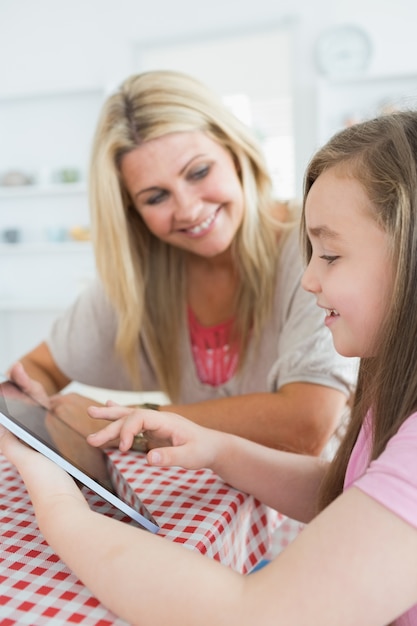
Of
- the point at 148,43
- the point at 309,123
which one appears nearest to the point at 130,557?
the point at 309,123

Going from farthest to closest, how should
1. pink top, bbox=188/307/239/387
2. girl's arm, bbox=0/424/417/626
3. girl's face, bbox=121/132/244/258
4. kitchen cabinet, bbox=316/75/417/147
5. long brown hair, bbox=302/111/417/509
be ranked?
kitchen cabinet, bbox=316/75/417/147
pink top, bbox=188/307/239/387
girl's face, bbox=121/132/244/258
long brown hair, bbox=302/111/417/509
girl's arm, bbox=0/424/417/626

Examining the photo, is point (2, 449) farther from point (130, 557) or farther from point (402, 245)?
point (402, 245)

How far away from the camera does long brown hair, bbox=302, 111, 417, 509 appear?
73cm

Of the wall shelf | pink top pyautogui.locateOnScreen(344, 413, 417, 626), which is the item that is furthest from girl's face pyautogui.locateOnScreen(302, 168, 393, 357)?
the wall shelf

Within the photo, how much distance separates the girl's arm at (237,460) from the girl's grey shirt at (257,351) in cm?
31

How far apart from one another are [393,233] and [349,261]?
61 millimetres

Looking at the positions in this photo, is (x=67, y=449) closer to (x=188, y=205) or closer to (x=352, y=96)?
(x=188, y=205)

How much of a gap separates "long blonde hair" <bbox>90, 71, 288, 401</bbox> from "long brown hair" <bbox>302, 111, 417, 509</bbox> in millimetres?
697

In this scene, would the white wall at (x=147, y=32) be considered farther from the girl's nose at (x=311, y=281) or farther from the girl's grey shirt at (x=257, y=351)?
the girl's nose at (x=311, y=281)

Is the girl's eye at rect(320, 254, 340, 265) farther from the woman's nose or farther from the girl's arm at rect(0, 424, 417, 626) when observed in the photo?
the woman's nose

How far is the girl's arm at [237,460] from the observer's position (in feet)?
3.15

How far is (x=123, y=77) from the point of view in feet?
15.8

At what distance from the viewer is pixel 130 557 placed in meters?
0.67

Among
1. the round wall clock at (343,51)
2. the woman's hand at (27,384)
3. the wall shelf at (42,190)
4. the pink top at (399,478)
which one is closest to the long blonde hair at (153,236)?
the woman's hand at (27,384)
